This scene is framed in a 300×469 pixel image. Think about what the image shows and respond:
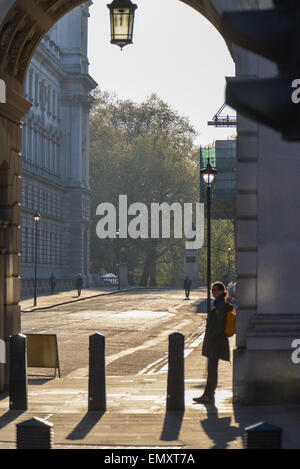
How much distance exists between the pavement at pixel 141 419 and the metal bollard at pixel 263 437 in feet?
9.99

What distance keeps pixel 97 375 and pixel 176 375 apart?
3.37ft

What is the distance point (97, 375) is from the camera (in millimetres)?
10344

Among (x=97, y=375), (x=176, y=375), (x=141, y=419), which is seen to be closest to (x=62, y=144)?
(x=97, y=375)

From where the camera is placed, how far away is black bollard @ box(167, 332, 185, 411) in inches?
399

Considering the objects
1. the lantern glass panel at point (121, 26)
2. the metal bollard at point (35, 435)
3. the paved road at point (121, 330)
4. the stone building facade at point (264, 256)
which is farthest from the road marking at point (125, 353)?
the metal bollard at point (35, 435)

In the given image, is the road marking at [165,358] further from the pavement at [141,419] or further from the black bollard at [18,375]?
the black bollard at [18,375]

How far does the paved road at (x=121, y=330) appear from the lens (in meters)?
19.0

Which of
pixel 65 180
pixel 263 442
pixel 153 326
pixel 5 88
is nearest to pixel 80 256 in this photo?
pixel 65 180

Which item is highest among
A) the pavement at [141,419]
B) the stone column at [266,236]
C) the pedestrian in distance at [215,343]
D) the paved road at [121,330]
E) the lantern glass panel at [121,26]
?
the lantern glass panel at [121,26]

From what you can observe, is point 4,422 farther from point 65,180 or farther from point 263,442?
point 65,180

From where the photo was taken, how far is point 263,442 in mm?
3836

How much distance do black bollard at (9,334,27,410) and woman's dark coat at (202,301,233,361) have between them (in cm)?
248

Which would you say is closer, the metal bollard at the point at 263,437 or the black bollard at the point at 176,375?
the metal bollard at the point at 263,437

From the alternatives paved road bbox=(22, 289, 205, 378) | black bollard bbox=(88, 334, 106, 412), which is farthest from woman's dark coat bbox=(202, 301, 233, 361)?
paved road bbox=(22, 289, 205, 378)
